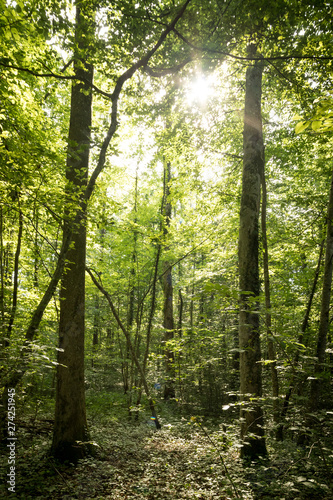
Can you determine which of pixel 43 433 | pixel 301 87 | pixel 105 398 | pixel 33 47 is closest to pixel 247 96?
pixel 301 87

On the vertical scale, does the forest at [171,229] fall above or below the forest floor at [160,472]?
above

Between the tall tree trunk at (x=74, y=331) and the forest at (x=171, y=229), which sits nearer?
the forest at (x=171, y=229)

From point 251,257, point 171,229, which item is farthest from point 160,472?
point 171,229

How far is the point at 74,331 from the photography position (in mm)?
4578

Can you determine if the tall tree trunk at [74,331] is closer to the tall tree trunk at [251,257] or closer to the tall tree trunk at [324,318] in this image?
the tall tree trunk at [251,257]

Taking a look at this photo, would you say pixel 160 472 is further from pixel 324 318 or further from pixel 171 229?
pixel 171 229

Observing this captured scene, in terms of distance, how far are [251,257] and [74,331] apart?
3.58 metres

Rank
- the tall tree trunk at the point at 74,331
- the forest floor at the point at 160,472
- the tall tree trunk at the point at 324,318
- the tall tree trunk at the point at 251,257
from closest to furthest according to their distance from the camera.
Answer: the forest floor at the point at 160,472, the tall tree trunk at the point at 324,318, the tall tree trunk at the point at 74,331, the tall tree trunk at the point at 251,257

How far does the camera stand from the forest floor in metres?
2.93

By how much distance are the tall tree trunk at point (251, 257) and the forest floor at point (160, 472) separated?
1.53 ft

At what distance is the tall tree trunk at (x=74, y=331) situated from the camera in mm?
4160

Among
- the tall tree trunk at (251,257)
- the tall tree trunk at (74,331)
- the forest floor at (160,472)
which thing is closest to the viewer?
the forest floor at (160,472)

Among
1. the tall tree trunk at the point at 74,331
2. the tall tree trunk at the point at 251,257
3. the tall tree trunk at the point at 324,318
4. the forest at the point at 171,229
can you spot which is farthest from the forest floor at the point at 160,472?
the tall tree trunk at the point at 324,318

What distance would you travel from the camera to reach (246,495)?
9.92 feet
